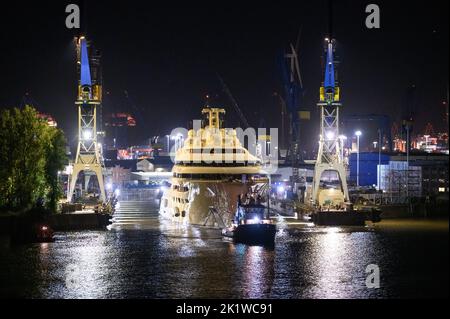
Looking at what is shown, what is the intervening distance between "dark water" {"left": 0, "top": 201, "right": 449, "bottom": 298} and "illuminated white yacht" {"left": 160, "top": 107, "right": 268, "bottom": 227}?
2732mm

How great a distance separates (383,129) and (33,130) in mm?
102154

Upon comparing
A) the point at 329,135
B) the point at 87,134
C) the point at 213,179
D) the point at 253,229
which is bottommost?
the point at 253,229

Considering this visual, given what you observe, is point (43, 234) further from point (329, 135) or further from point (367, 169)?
point (367, 169)

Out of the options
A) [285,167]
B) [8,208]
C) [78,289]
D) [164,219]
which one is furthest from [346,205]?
[285,167]

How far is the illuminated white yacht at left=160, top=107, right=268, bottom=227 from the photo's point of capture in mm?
57406

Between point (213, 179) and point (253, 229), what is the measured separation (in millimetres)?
9198

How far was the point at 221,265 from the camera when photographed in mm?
42125

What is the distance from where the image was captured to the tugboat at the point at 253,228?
164 feet

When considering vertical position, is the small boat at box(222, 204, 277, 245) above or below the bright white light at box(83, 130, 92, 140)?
below

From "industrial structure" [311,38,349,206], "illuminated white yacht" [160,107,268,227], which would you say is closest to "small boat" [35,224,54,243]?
"illuminated white yacht" [160,107,268,227]

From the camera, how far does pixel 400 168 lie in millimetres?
89500

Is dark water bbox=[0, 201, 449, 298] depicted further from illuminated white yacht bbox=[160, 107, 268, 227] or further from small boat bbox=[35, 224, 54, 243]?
illuminated white yacht bbox=[160, 107, 268, 227]

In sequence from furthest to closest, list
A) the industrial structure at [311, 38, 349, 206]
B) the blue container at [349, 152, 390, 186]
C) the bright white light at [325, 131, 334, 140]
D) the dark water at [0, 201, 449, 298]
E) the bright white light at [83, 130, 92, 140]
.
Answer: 1. the blue container at [349, 152, 390, 186]
2. the bright white light at [325, 131, 334, 140]
3. the industrial structure at [311, 38, 349, 206]
4. the bright white light at [83, 130, 92, 140]
5. the dark water at [0, 201, 449, 298]

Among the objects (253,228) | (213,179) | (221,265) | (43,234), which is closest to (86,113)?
(213,179)
